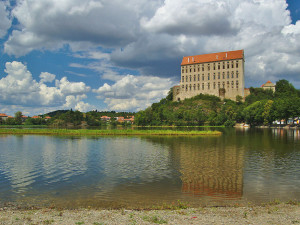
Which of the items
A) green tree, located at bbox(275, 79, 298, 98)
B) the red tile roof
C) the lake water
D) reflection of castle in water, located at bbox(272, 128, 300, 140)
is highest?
the red tile roof

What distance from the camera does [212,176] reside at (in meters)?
15.9

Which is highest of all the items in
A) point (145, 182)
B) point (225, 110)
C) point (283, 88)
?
point (283, 88)

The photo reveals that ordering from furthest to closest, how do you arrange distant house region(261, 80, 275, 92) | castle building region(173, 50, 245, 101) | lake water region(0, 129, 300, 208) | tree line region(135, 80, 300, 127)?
distant house region(261, 80, 275, 92)
castle building region(173, 50, 245, 101)
tree line region(135, 80, 300, 127)
lake water region(0, 129, 300, 208)

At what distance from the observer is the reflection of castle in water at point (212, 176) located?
12.6 meters

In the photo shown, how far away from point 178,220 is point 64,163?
14.9m

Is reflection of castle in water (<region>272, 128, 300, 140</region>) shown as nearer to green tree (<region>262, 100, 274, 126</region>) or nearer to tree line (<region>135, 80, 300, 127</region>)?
tree line (<region>135, 80, 300, 127</region>)

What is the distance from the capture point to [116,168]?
18.8 metres

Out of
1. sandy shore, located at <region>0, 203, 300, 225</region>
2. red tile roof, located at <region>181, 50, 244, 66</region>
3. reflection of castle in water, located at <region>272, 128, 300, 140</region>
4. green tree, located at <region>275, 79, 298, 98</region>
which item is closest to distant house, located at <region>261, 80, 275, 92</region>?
green tree, located at <region>275, 79, 298, 98</region>

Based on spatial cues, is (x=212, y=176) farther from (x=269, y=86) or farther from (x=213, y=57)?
(x=269, y=86)

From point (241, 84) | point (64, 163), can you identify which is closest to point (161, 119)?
point (241, 84)

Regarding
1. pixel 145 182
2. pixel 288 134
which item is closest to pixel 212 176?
pixel 145 182

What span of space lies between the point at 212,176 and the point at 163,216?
7.89 m

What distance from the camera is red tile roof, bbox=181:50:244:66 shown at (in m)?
120

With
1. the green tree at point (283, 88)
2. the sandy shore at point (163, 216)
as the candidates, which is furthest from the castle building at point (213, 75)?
the sandy shore at point (163, 216)
